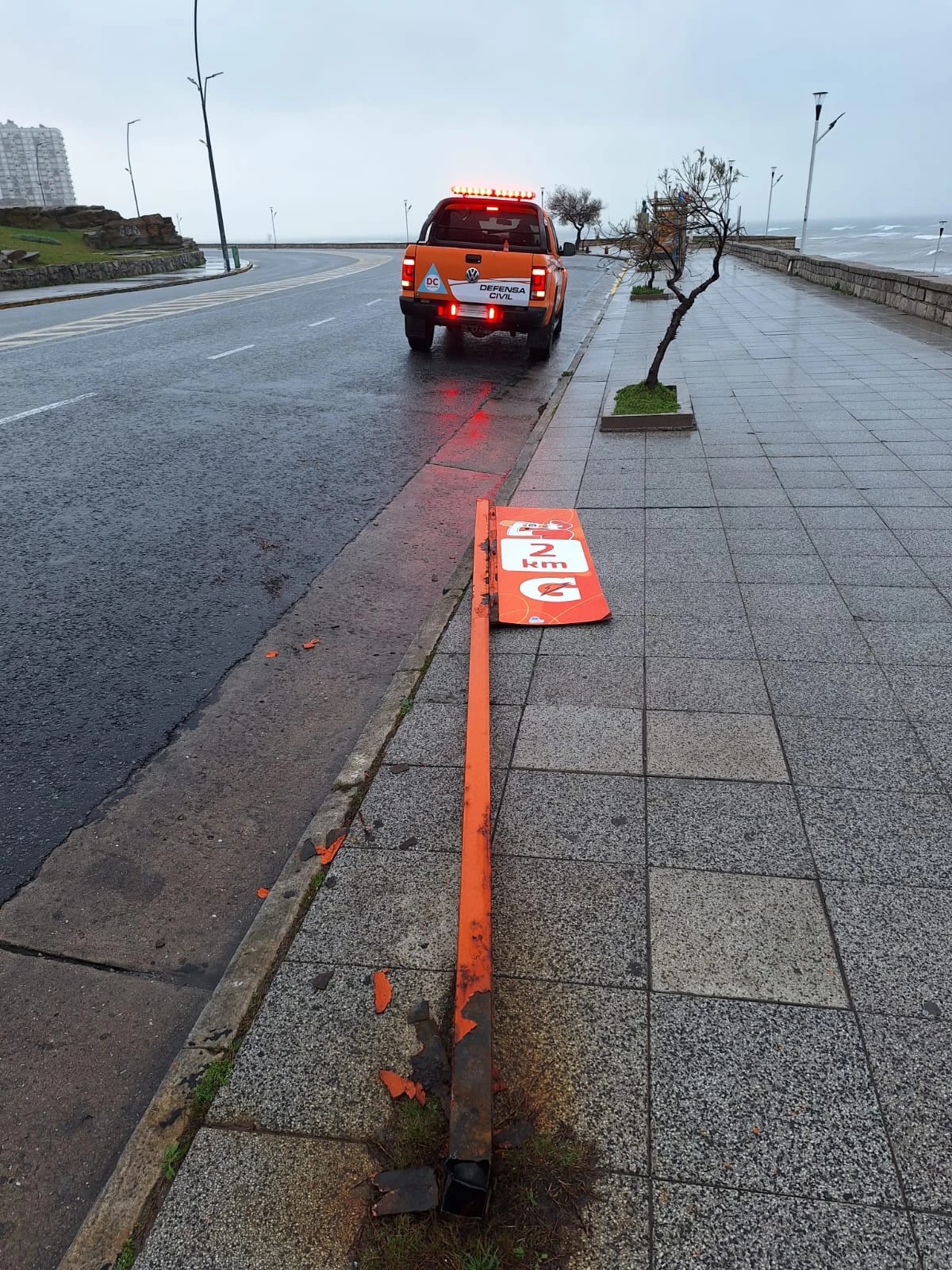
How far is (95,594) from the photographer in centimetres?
536

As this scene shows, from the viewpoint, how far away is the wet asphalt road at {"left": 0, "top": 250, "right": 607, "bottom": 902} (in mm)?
4090

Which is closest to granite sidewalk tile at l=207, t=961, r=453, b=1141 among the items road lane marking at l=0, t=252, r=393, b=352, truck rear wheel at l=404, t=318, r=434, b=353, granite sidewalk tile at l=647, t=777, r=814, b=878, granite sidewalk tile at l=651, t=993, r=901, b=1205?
granite sidewalk tile at l=651, t=993, r=901, b=1205

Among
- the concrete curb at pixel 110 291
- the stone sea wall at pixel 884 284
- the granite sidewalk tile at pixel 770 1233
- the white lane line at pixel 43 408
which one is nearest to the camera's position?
the granite sidewalk tile at pixel 770 1233

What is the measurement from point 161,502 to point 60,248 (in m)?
35.8

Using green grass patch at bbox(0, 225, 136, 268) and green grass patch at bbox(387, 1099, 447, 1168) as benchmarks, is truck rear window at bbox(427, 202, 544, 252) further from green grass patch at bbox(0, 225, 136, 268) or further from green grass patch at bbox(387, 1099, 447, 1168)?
green grass patch at bbox(0, 225, 136, 268)

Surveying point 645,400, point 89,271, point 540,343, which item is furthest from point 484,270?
point 89,271

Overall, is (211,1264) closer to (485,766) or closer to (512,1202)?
(512,1202)

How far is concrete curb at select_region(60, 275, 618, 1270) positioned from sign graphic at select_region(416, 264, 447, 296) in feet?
32.3

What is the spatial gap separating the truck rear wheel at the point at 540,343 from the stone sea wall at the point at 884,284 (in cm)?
767

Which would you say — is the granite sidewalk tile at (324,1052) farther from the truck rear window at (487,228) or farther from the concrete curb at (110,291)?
the concrete curb at (110,291)

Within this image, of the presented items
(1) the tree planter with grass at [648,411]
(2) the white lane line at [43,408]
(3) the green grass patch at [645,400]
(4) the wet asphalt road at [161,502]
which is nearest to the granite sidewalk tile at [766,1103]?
(4) the wet asphalt road at [161,502]

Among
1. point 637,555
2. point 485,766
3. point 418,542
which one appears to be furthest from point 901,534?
point 485,766

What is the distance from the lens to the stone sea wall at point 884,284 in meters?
16.2

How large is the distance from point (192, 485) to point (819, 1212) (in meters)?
6.82
